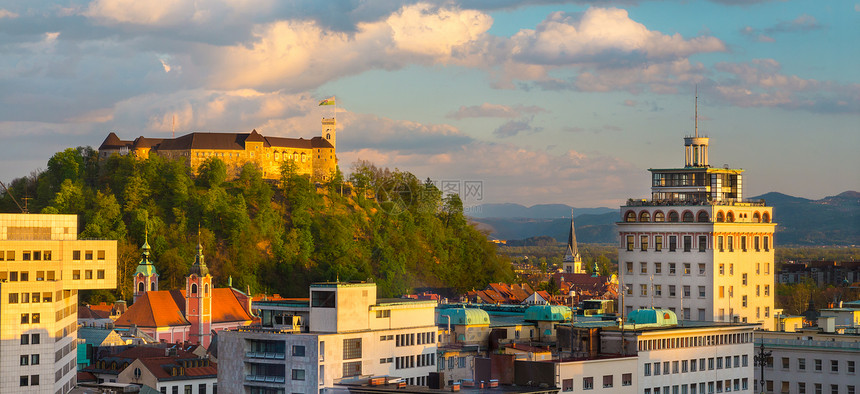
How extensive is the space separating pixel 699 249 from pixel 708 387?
46.6 ft

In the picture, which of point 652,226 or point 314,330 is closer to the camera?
point 314,330

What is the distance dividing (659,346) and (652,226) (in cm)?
1970

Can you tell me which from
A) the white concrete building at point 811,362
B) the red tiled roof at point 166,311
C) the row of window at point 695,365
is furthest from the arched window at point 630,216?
the red tiled roof at point 166,311

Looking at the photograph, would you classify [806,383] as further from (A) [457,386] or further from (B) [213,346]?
(B) [213,346]

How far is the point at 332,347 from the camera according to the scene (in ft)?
244

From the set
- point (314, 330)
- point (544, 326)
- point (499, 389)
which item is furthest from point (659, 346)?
point (314, 330)

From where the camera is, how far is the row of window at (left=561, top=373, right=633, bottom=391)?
2721 inches

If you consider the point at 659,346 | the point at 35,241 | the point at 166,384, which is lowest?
the point at 166,384

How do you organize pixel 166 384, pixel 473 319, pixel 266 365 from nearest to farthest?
pixel 266 365 < pixel 473 319 < pixel 166 384

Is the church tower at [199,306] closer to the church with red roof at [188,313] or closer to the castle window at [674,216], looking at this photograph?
the church with red roof at [188,313]

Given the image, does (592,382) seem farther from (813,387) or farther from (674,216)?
(674,216)

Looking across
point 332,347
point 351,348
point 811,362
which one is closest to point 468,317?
point 351,348

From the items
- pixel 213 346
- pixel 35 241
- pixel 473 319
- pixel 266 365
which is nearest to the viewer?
pixel 266 365

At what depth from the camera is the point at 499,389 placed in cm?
6544
